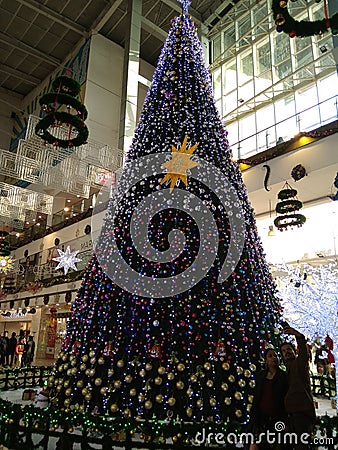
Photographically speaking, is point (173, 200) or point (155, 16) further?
point (155, 16)

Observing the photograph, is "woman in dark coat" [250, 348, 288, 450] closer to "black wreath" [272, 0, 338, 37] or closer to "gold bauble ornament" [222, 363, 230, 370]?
"gold bauble ornament" [222, 363, 230, 370]

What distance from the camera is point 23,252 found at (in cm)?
2436

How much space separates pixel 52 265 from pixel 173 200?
16.7 meters

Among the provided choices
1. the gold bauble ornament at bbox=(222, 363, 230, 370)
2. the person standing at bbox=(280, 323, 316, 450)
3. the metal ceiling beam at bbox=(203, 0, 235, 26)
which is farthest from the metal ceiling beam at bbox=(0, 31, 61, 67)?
the person standing at bbox=(280, 323, 316, 450)

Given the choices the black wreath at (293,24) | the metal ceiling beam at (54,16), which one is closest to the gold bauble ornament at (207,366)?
the black wreath at (293,24)

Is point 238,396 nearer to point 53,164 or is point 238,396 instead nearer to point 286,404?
point 286,404

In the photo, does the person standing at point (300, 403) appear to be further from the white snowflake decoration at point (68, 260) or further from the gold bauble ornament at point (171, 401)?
the white snowflake decoration at point (68, 260)

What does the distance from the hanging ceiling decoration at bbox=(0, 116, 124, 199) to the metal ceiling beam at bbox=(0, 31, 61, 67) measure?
9.86 meters

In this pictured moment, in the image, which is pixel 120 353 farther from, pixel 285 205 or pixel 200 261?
pixel 285 205

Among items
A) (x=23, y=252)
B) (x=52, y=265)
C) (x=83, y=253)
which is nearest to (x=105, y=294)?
(x=83, y=253)

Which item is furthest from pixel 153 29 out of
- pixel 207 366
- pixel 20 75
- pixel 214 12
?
pixel 207 366

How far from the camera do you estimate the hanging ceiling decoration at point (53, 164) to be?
1084 cm

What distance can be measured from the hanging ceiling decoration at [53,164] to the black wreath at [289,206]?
220 inches

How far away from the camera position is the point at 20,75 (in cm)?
2209
